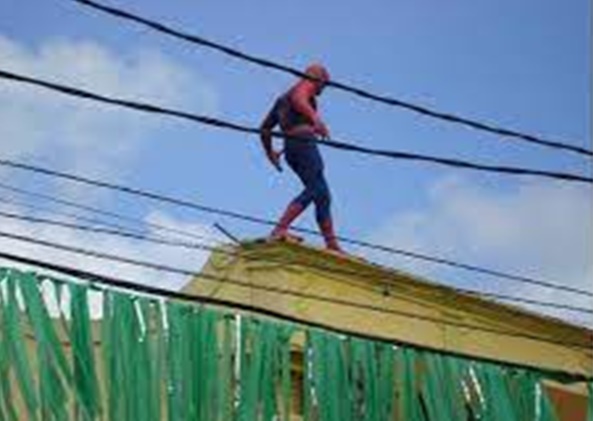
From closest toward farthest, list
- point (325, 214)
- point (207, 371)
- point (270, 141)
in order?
point (207, 371), point (270, 141), point (325, 214)

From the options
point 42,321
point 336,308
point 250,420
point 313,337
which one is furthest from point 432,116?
point 336,308

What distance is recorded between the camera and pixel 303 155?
38.7 ft

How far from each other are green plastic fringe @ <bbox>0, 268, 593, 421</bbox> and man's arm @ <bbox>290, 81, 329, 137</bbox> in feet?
9.37

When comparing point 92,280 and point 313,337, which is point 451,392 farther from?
point 92,280

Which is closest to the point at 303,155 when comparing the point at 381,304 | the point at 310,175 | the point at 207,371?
the point at 310,175

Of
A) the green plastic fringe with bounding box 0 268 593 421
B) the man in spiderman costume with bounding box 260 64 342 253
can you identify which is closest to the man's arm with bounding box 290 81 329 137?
the man in spiderman costume with bounding box 260 64 342 253

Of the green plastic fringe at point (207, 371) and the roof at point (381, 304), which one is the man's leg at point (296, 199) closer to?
the roof at point (381, 304)

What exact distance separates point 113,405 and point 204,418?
0.50 m

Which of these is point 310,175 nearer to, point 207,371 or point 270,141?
point 270,141

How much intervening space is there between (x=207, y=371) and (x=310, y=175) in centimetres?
445

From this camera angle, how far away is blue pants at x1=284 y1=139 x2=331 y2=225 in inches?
462

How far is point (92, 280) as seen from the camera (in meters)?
7.38

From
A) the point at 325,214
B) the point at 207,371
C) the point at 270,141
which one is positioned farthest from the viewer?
the point at 325,214

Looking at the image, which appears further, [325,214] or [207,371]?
[325,214]
